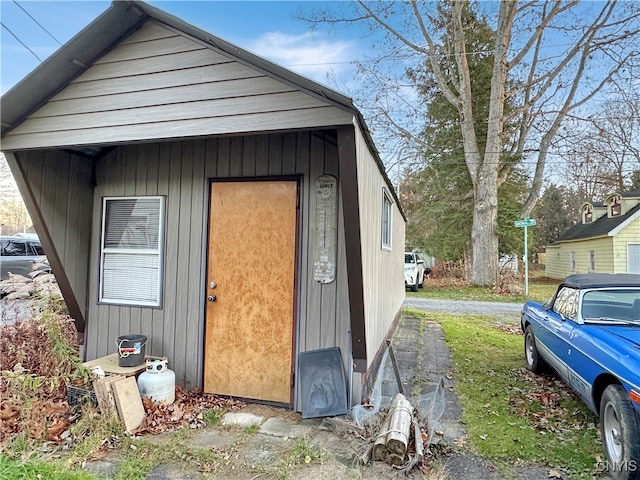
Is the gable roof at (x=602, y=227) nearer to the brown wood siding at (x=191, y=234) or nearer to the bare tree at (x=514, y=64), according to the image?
the bare tree at (x=514, y=64)

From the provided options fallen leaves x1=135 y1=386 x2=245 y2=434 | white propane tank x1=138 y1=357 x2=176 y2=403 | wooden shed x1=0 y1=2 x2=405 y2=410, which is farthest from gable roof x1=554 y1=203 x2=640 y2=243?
white propane tank x1=138 y1=357 x2=176 y2=403

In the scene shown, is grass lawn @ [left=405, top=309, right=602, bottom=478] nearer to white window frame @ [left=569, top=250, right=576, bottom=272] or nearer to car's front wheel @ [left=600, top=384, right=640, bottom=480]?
car's front wheel @ [left=600, top=384, right=640, bottom=480]

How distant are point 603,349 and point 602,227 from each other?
60.1 feet

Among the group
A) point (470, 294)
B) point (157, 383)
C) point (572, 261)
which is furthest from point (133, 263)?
point (572, 261)

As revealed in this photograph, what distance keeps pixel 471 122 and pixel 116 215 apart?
1440 cm

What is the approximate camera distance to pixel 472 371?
4840mm

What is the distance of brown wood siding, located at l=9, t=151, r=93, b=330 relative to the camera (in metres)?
3.60

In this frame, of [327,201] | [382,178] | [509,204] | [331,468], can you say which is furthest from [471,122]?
[331,468]

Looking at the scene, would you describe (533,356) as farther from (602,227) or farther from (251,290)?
(602,227)

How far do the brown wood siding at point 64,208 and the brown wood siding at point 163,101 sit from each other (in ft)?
1.40

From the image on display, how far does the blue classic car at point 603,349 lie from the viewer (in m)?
2.35

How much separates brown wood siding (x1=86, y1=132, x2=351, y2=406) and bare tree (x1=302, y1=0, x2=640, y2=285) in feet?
41.9

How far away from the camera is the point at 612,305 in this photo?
139 inches


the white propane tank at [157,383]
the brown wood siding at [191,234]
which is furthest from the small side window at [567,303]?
the white propane tank at [157,383]
